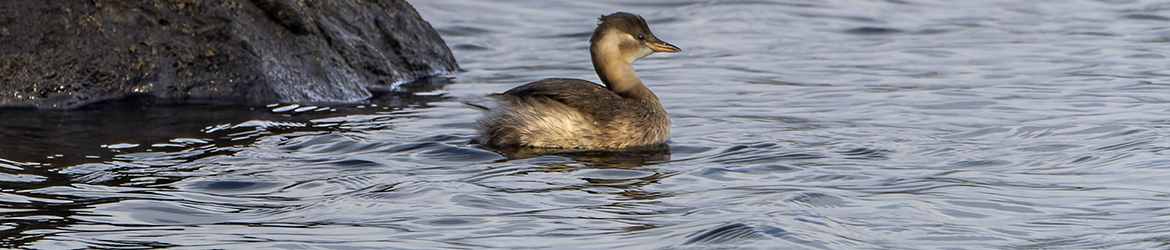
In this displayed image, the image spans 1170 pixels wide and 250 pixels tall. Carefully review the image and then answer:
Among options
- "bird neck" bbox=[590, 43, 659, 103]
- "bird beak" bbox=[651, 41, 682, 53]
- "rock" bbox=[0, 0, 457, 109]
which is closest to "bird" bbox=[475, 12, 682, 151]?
"bird neck" bbox=[590, 43, 659, 103]

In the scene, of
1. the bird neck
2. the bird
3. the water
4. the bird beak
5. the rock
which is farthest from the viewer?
the rock

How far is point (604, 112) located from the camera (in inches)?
284

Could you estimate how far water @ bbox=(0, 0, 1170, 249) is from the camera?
4883mm

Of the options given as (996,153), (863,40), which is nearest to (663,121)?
(996,153)

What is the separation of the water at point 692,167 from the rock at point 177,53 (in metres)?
0.35

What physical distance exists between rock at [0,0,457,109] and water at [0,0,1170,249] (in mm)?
353

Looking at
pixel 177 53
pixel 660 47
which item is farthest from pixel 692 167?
pixel 177 53

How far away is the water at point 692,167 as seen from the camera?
192 inches

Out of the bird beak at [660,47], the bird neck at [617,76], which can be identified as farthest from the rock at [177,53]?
the bird beak at [660,47]

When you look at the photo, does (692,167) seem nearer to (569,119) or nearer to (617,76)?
(569,119)

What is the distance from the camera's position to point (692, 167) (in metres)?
6.52

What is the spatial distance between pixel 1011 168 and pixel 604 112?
6.93ft

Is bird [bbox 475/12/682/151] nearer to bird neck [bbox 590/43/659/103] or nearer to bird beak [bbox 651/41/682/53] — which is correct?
bird neck [bbox 590/43/659/103]

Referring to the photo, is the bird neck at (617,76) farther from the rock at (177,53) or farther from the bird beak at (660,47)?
the rock at (177,53)
